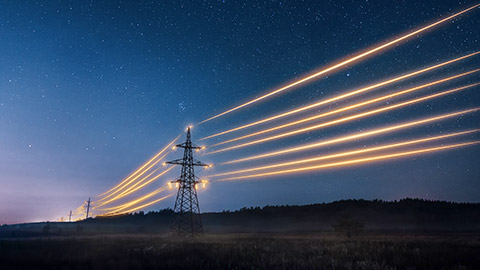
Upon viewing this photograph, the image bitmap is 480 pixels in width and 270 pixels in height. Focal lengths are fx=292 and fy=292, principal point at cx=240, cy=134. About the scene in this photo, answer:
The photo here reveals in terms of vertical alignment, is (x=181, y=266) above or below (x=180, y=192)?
below

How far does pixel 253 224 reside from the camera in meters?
114

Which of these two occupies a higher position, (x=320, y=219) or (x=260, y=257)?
(x=320, y=219)

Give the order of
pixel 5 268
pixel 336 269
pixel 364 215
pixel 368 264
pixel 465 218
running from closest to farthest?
1. pixel 336 269
2. pixel 368 264
3. pixel 5 268
4. pixel 465 218
5. pixel 364 215

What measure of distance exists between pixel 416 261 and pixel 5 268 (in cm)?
1604

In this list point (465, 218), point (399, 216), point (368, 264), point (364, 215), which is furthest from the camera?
point (364, 215)

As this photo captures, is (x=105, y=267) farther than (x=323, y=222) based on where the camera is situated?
No

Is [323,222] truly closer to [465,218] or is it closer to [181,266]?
[465,218]

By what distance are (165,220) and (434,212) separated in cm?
9127

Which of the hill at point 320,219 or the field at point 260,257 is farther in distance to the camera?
the hill at point 320,219

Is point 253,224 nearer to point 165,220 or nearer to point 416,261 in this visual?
point 165,220

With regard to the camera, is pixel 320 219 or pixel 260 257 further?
pixel 320 219

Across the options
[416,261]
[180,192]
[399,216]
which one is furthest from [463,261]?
[399,216]

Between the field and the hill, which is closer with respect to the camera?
the field

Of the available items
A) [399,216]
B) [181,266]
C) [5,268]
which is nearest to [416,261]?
[181,266]
